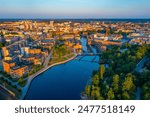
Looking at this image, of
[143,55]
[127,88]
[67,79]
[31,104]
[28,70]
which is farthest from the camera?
[143,55]

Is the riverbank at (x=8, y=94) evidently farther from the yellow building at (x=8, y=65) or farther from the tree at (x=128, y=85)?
the tree at (x=128, y=85)

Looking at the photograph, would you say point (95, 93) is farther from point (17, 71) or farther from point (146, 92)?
point (17, 71)

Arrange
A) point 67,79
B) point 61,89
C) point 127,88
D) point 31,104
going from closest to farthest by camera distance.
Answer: point 31,104 → point 127,88 → point 61,89 → point 67,79

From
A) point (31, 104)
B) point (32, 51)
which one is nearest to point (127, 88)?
point (31, 104)

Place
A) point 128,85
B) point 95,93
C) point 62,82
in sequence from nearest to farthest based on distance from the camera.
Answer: point 95,93, point 128,85, point 62,82

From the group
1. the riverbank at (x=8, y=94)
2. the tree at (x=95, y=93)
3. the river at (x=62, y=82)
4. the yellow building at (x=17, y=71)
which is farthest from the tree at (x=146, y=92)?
the yellow building at (x=17, y=71)

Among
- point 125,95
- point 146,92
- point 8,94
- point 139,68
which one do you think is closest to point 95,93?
point 125,95

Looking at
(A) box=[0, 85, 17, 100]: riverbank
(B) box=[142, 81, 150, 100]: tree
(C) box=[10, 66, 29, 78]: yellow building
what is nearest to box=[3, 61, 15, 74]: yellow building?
(C) box=[10, 66, 29, 78]: yellow building

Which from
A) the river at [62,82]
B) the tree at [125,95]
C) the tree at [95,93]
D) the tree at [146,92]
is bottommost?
the river at [62,82]

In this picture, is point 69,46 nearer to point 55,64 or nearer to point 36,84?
point 55,64

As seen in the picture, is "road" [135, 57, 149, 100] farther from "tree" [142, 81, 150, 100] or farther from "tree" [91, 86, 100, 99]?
"tree" [91, 86, 100, 99]

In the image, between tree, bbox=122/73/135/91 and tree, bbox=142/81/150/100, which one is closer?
tree, bbox=142/81/150/100
